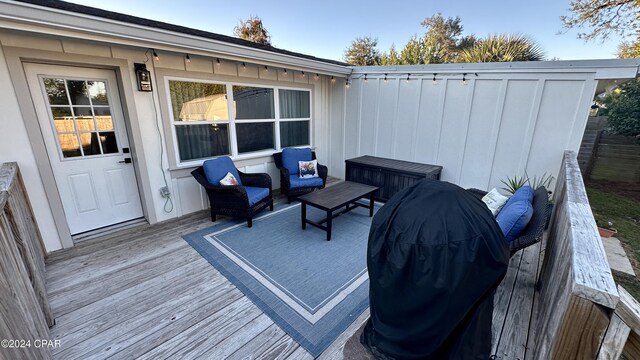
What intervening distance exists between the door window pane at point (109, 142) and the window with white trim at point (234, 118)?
0.73 m

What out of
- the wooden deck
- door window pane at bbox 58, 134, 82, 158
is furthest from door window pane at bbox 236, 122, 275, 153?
the wooden deck

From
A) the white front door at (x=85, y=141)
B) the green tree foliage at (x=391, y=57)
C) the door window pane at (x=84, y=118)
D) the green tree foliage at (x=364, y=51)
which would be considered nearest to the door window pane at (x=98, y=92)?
the white front door at (x=85, y=141)

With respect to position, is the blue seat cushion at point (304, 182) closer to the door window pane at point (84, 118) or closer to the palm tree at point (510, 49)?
the door window pane at point (84, 118)

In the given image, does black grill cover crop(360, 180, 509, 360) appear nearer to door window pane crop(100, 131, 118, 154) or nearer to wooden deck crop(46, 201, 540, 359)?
wooden deck crop(46, 201, 540, 359)

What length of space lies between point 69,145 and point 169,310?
8.28 ft

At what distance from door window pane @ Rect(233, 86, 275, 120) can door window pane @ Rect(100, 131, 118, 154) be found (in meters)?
1.83

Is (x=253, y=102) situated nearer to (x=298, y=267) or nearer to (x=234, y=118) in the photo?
(x=234, y=118)

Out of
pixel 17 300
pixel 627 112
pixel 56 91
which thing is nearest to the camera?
pixel 17 300

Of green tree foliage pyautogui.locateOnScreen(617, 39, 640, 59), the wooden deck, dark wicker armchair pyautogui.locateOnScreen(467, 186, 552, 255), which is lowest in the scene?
the wooden deck

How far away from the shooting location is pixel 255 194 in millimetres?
3869

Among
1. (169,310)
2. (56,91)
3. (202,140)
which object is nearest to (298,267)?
(169,310)

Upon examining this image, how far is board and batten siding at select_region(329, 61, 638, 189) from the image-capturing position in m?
3.50

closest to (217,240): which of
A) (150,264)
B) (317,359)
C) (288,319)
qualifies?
(150,264)

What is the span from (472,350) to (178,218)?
4.12 m
